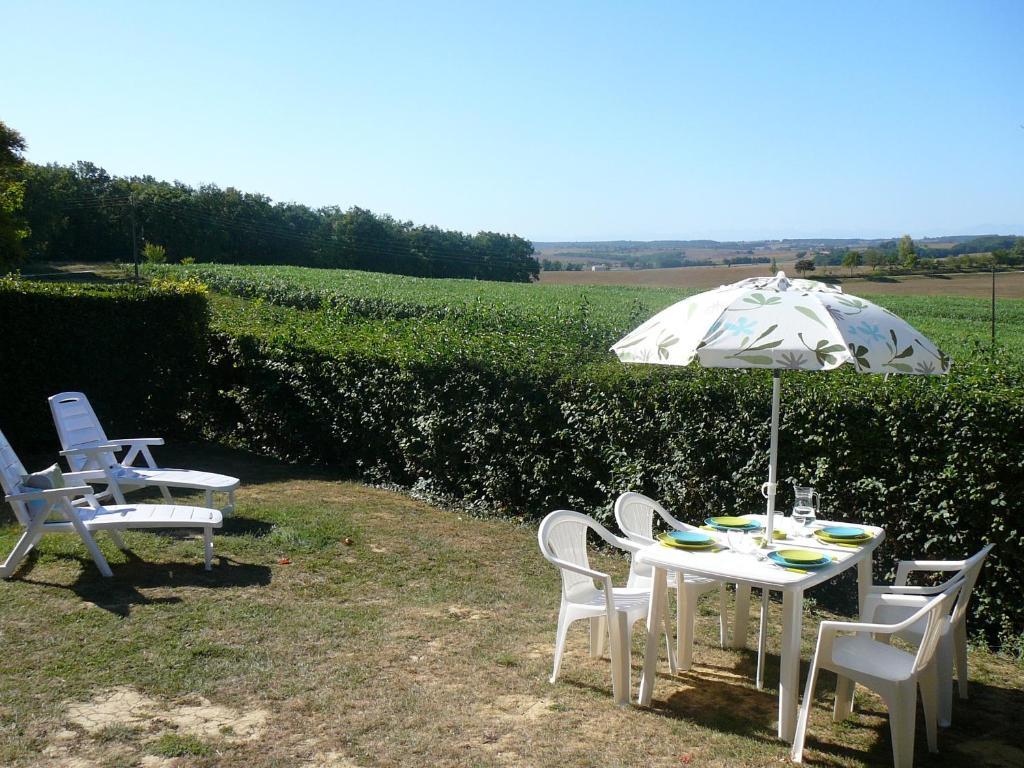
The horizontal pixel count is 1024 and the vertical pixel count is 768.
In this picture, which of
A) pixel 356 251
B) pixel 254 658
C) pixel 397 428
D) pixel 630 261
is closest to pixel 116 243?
pixel 356 251

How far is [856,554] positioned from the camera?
15.3 ft

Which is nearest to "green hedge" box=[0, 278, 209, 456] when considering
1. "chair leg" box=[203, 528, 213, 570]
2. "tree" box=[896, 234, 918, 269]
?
"chair leg" box=[203, 528, 213, 570]

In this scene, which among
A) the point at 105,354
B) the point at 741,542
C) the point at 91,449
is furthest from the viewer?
the point at 105,354

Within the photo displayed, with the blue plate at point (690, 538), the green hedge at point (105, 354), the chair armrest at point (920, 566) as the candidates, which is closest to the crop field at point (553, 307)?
the green hedge at point (105, 354)

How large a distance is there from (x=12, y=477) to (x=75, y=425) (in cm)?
201

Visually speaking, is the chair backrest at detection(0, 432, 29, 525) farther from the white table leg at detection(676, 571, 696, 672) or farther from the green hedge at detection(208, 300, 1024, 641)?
the white table leg at detection(676, 571, 696, 672)

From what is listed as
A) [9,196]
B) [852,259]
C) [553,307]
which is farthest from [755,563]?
[9,196]

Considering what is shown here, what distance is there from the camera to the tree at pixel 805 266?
11.4 meters

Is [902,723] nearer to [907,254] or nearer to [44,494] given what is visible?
[44,494]

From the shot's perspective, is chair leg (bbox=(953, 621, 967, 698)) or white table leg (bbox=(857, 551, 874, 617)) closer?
chair leg (bbox=(953, 621, 967, 698))

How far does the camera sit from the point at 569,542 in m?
5.22

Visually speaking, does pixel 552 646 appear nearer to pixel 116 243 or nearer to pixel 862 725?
pixel 862 725

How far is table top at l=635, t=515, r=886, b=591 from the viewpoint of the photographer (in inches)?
166

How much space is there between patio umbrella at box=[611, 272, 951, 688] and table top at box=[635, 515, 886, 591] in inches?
41.0
